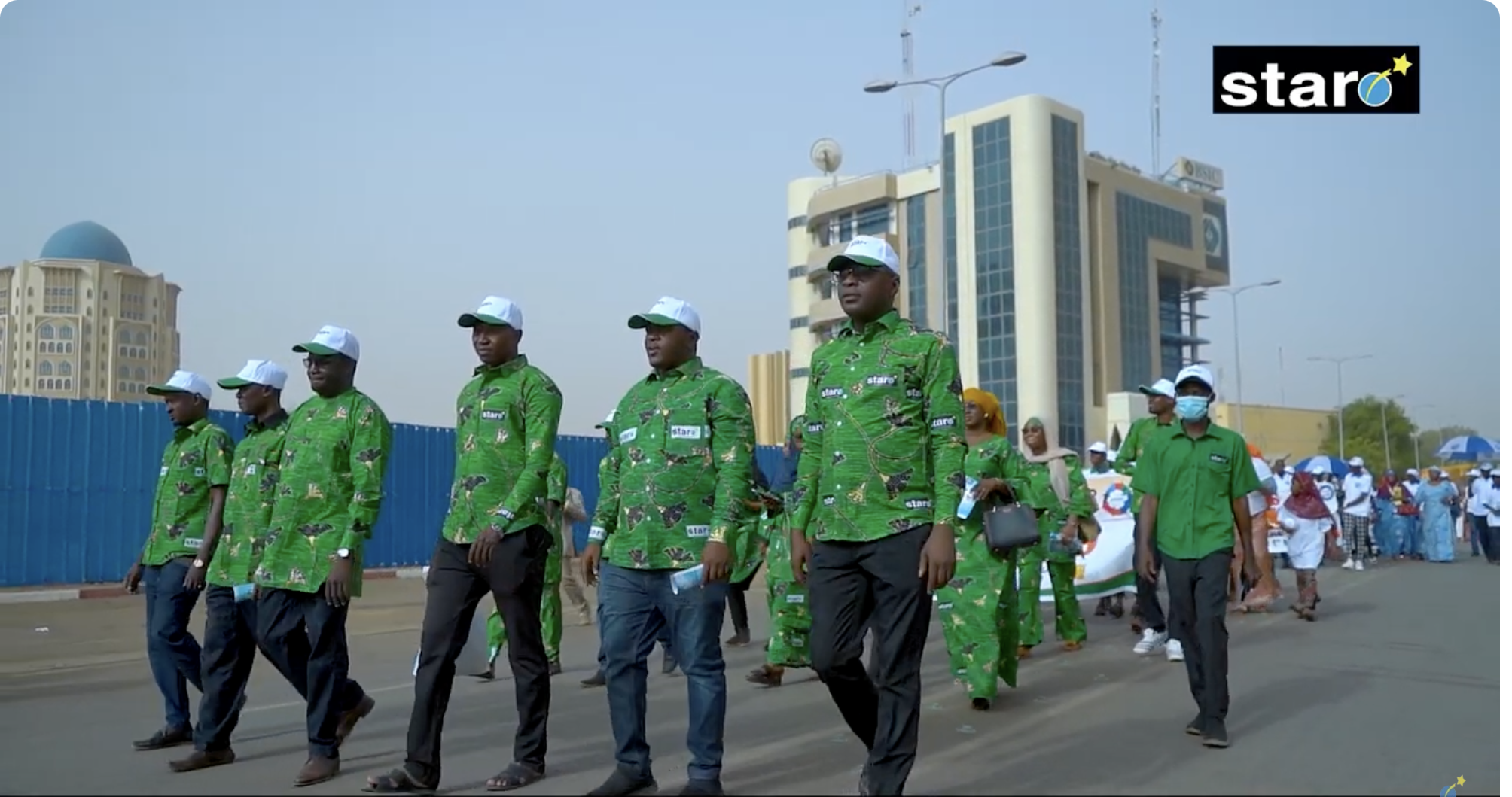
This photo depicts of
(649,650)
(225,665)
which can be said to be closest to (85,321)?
(225,665)

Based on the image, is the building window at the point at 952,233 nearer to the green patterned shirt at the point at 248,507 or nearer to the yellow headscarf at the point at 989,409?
the yellow headscarf at the point at 989,409

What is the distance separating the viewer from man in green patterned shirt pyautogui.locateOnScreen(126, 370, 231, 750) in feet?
21.5

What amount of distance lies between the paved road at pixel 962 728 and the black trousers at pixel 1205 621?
277mm

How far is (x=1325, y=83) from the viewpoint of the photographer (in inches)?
288

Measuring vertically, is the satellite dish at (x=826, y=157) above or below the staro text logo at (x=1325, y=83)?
above

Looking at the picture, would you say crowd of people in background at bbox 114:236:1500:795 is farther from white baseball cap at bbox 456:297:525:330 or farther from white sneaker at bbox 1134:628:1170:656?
white sneaker at bbox 1134:628:1170:656

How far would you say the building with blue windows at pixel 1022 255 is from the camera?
216ft

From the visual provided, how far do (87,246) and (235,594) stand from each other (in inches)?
669

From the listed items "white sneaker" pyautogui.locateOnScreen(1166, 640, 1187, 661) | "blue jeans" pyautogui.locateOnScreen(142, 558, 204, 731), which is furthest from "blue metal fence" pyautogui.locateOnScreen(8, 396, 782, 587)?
"blue jeans" pyautogui.locateOnScreen(142, 558, 204, 731)

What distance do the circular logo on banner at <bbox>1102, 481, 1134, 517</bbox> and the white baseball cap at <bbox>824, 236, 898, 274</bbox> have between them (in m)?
9.82


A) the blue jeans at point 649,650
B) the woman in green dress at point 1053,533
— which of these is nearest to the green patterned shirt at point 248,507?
the blue jeans at point 649,650

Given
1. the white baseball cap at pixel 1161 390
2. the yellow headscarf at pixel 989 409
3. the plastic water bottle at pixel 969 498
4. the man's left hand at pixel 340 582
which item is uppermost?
the white baseball cap at pixel 1161 390

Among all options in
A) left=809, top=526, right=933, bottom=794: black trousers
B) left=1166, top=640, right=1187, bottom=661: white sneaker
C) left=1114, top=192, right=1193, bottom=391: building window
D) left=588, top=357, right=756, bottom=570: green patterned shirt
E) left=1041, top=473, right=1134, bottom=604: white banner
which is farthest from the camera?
left=1114, top=192, right=1193, bottom=391: building window

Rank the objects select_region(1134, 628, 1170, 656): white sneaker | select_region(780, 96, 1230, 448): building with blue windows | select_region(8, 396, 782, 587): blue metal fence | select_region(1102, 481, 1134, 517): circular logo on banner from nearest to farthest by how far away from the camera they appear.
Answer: select_region(1134, 628, 1170, 656): white sneaker
select_region(1102, 481, 1134, 517): circular logo on banner
select_region(8, 396, 782, 587): blue metal fence
select_region(780, 96, 1230, 448): building with blue windows
